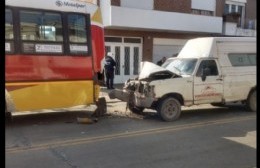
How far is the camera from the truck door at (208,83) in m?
10.5

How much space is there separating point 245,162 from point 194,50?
5.81 m

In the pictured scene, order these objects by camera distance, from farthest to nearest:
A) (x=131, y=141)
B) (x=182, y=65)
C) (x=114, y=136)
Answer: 1. (x=182, y=65)
2. (x=114, y=136)
3. (x=131, y=141)

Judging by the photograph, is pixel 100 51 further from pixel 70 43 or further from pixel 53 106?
pixel 53 106

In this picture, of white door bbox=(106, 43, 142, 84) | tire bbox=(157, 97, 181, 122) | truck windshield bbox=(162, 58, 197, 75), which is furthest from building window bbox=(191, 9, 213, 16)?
tire bbox=(157, 97, 181, 122)

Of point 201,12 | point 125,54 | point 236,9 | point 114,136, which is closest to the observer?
point 114,136

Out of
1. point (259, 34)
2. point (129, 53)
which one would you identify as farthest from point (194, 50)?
point (129, 53)

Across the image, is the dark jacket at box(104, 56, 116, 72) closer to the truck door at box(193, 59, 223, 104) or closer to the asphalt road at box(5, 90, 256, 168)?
the asphalt road at box(5, 90, 256, 168)

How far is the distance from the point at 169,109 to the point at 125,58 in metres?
12.1

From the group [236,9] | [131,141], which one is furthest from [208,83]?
[236,9]

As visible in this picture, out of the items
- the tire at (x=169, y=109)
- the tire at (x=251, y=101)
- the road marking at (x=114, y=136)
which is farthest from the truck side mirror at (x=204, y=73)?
the tire at (x=251, y=101)

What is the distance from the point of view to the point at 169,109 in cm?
1015

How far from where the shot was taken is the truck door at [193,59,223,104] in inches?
415

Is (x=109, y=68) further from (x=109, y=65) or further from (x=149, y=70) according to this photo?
(x=149, y=70)

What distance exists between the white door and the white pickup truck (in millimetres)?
9832
